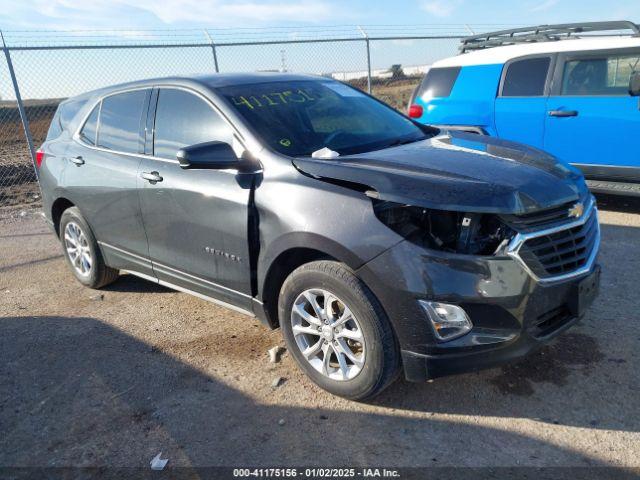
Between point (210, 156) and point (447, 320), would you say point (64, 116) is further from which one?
point (447, 320)

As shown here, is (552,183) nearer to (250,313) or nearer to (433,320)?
(433,320)

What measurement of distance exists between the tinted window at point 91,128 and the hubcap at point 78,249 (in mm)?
776

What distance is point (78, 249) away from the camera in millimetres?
5043

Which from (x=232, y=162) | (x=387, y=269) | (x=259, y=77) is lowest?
(x=387, y=269)

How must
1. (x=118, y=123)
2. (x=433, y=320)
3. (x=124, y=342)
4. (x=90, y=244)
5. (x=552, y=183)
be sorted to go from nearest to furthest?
(x=433, y=320)
(x=552, y=183)
(x=124, y=342)
(x=118, y=123)
(x=90, y=244)

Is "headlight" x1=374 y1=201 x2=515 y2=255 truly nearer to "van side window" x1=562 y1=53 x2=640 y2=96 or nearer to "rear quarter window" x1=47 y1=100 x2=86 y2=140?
"rear quarter window" x1=47 y1=100 x2=86 y2=140

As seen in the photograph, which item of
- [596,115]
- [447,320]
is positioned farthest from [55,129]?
[596,115]

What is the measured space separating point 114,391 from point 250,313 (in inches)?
37.2

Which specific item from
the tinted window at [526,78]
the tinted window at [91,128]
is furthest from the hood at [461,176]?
the tinted window at [526,78]

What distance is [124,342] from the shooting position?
13.1ft

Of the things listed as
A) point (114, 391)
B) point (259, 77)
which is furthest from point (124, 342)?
point (259, 77)

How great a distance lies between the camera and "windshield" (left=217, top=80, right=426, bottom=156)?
11.3 ft

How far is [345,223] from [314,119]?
1166 mm

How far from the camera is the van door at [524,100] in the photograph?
248 inches
